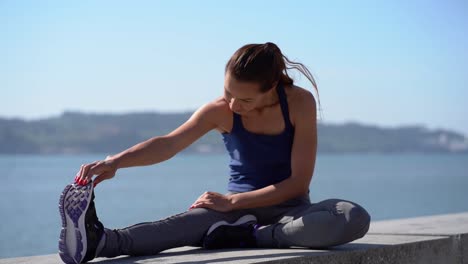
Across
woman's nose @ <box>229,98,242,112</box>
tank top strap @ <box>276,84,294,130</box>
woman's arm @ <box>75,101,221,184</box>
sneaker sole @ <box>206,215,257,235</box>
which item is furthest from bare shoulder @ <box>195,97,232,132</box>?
sneaker sole @ <box>206,215,257,235</box>

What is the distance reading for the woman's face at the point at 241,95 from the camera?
169 inches

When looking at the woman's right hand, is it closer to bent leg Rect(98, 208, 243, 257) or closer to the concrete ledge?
bent leg Rect(98, 208, 243, 257)

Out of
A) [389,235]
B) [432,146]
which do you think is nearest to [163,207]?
[389,235]

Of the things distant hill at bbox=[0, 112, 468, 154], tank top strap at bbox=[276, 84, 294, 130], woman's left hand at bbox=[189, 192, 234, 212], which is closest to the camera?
woman's left hand at bbox=[189, 192, 234, 212]

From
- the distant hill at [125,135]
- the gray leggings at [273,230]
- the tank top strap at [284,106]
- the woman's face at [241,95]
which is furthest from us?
the distant hill at [125,135]

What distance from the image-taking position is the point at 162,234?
425 cm

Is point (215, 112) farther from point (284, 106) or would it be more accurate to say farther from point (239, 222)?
point (239, 222)

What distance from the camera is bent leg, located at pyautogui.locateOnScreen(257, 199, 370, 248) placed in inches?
164

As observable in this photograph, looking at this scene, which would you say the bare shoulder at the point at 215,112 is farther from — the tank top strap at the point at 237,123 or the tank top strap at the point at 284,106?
the tank top strap at the point at 284,106

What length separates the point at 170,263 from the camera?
12.6 ft

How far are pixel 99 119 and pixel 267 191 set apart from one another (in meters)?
98.3

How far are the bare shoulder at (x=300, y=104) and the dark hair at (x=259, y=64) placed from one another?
0.34 ft

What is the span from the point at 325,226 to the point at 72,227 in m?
1.14

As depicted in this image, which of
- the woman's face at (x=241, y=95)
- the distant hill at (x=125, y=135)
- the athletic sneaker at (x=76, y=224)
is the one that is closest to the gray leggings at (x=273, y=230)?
the athletic sneaker at (x=76, y=224)
